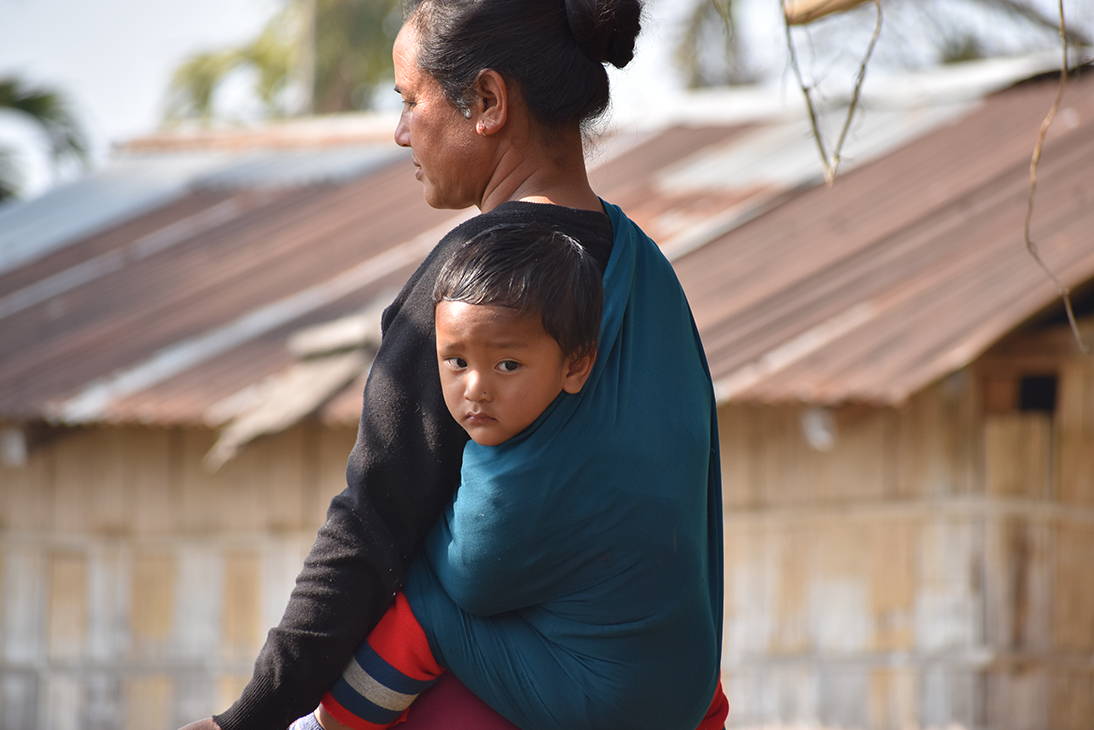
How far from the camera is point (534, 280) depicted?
1.79 metres

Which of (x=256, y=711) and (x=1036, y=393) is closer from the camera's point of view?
(x=256, y=711)

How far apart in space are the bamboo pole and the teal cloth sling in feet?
3.86

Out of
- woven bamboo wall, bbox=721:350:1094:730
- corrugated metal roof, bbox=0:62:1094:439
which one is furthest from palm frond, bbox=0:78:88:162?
woven bamboo wall, bbox=721:350:1094:730

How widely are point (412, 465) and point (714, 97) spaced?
28.2ft

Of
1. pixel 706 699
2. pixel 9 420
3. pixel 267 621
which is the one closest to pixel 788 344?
pixel 267 621

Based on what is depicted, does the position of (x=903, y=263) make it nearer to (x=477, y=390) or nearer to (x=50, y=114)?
(x=477, y=390)

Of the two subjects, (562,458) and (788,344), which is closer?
(562,458)

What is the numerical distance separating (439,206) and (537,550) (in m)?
0.54

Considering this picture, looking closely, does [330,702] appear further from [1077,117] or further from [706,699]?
[1077,117]

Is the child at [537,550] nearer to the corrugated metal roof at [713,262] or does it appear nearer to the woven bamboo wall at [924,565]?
the corrugated metal roof at [713,262]

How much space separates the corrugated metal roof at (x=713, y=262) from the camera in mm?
6324

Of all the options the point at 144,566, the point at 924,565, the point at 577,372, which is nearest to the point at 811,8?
the point at 577,372

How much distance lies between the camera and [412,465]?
1852 mm

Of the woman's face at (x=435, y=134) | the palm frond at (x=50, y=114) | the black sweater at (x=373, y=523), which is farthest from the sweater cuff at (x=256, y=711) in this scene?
the palm frond at (x=50, y=114)
